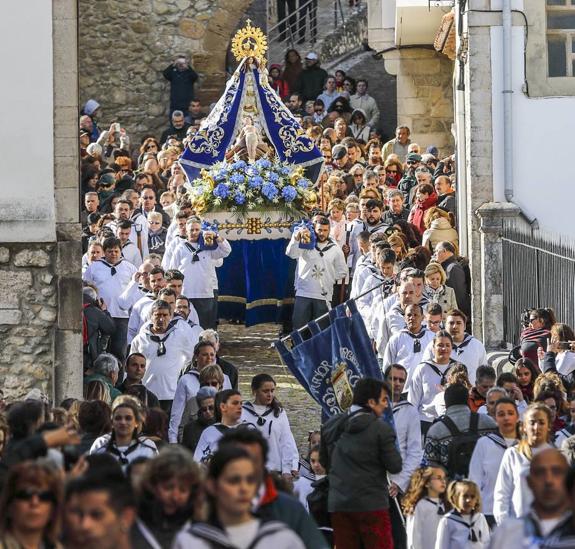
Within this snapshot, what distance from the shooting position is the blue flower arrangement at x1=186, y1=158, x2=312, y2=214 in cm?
2141

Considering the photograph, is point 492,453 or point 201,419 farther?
point 201,419

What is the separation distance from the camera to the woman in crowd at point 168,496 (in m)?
8.02

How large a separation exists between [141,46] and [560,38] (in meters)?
14.0

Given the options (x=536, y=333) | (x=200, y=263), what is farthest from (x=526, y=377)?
(x=200, y=263)

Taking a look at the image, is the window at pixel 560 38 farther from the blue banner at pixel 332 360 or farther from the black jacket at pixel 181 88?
the black jacket at pixel 181 88

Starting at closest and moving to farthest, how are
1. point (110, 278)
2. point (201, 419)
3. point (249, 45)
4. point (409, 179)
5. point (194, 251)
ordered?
point (201, 419) → point (110, 278) → point (194, 251) → point (249, 45) → point (409, 179)

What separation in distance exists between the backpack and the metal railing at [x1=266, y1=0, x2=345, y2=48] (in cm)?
2265

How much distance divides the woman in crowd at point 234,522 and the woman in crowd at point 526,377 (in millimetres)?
A: 6803

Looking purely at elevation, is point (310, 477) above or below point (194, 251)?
below

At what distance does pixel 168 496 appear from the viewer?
8070 mm

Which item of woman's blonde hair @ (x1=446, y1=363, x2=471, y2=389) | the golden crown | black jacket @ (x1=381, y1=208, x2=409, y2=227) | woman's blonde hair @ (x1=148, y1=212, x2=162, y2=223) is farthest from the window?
woman's blonde hair @ (x1=446, y1=363, x2=471, y2=389)

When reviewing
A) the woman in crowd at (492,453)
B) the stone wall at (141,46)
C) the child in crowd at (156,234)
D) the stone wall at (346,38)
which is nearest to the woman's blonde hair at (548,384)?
the woman in crowd at (492,453)

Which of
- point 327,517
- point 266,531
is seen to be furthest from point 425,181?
point 266,531

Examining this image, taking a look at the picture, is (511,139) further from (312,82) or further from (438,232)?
(312,82)
